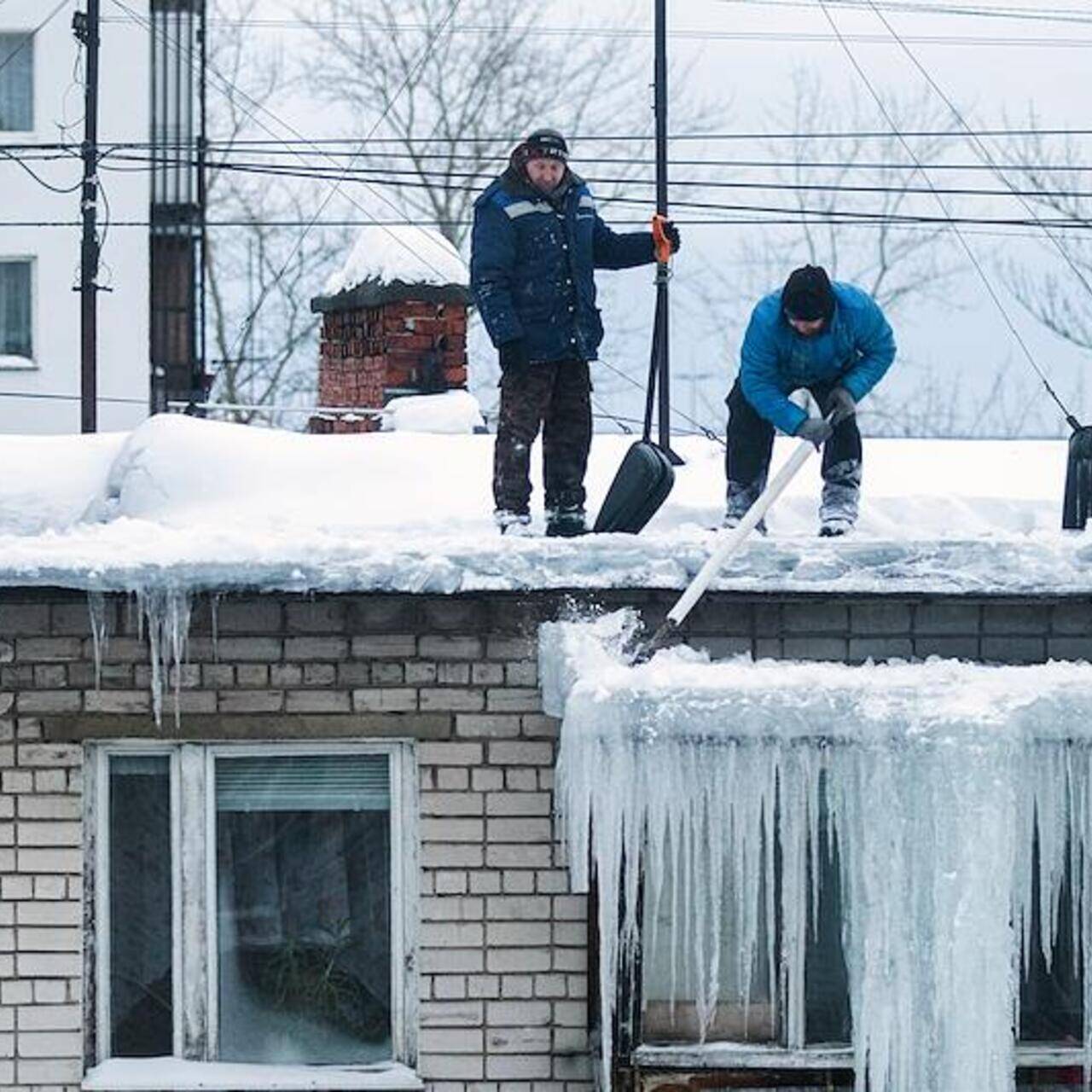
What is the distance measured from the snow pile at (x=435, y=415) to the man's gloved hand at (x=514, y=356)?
3.11 metres

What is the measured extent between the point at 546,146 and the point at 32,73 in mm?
22232

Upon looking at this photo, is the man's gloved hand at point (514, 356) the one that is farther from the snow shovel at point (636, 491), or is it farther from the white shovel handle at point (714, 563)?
the white shovel handle at point (714, 563)

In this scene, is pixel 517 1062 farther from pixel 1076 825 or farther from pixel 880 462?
pixel 880 462

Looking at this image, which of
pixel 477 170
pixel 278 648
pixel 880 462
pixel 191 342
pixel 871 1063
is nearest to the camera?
pixel 871 1063

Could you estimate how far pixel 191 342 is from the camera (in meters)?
29.9

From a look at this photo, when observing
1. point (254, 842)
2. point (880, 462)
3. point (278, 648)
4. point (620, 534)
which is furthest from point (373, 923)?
point (880, 462)

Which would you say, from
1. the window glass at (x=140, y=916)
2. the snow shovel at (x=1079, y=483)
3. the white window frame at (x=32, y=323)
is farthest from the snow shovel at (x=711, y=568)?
the white window frame at (x=32, y=323)

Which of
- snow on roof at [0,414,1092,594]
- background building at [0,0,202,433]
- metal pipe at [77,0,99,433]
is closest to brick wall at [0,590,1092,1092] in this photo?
snow on roof at [0,414,1092,594]

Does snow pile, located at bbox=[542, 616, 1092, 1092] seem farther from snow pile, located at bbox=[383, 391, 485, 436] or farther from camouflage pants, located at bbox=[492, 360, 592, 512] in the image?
snow pile, located at bbox=[383, 391, 485, 436]

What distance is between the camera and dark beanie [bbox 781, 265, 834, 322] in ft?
26.0

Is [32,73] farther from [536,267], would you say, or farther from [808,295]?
[808,295]

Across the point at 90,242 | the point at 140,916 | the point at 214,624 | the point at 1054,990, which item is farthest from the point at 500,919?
the point at 90,242

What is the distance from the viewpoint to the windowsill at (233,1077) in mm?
7391

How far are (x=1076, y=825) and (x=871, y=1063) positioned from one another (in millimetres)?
993
